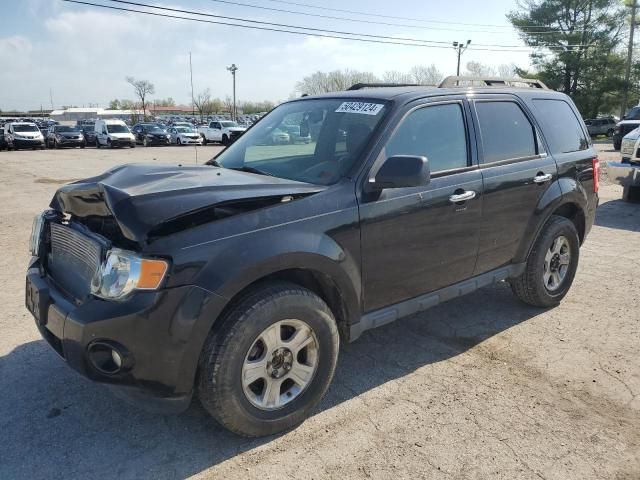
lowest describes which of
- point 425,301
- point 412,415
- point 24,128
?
point 412,415

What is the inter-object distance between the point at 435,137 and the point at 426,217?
600 millimetres

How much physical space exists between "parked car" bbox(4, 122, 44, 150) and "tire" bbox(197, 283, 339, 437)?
109 ft

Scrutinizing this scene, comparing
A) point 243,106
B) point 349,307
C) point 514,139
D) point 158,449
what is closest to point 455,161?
point 514,139

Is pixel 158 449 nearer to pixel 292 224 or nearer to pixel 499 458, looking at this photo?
pixel 292 224

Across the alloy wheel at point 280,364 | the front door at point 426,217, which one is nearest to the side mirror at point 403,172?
the front door at point 426,217

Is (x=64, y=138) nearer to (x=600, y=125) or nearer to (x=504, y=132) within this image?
(x=504, y=132)

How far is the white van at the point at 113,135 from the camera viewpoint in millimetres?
32125

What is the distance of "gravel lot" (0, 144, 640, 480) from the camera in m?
2.66

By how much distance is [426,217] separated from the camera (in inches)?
135

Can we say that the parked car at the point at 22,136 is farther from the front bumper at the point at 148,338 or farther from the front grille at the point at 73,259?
the front bumper at the point at 148,338

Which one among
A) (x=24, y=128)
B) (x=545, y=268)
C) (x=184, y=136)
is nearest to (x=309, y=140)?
(x=545, y=268)

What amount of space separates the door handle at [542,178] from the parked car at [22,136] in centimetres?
3315

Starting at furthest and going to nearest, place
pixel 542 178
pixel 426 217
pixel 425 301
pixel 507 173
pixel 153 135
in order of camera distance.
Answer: pixel 153 135 < pixel 542 178 < pixel 507 173 < pixel 425 301 < pixel 426 217

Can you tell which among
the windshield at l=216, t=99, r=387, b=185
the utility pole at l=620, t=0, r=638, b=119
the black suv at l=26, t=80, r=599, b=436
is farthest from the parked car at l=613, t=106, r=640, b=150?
the utility pole at l=620, t=0, r=638, b=119
